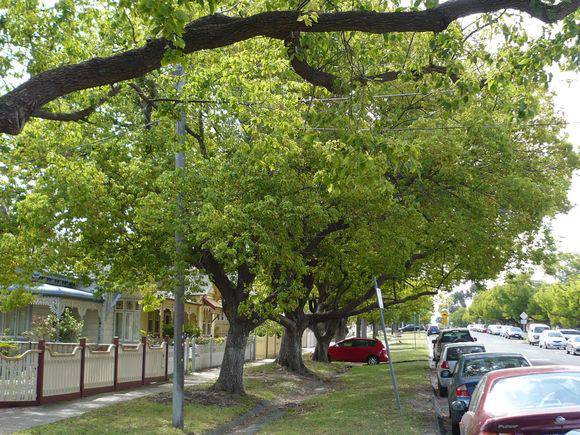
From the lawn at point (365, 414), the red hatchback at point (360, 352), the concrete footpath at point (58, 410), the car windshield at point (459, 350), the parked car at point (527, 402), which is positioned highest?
the red hatchback at point (360, 352)

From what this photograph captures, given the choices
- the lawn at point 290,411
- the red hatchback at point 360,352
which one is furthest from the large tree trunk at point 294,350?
the red hatchback at point 360,352

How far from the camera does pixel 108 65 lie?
7.28m

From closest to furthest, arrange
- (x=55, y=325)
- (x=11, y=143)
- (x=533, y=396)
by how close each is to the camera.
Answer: (x=533, y=396)
(x=11, y=143)
(x=55, y=325)

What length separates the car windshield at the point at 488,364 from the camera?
12.8 metres

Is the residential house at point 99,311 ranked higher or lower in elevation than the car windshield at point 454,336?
higher

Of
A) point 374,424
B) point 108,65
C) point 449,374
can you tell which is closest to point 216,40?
point 108,65

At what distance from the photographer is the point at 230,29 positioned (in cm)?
721

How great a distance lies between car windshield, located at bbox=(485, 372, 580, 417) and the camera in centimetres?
671

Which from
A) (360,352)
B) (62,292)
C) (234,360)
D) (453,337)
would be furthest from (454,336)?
(62,292)

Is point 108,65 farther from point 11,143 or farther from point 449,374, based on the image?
point 11,143

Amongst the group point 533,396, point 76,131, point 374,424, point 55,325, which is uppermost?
point 76,131

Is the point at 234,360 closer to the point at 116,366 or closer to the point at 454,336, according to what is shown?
the point at 116,366

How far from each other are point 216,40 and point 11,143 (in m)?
12.3

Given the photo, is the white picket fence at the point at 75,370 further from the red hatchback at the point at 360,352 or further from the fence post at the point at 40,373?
the red hatchback at the point at 360,352
